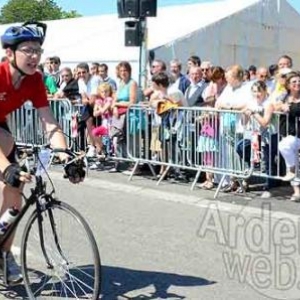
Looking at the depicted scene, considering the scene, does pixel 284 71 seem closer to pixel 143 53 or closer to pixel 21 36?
pixel 143 53

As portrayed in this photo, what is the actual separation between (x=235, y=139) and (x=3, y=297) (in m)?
4.93

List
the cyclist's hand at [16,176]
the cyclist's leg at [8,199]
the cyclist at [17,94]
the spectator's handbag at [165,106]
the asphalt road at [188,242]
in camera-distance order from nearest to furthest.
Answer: the cyclist's hand at [16,176] < the cyclist at [17,94] < the cyclist's leg at [8,199] < the asphalt road at [188,242] < the spectator's handbag at [165,106]

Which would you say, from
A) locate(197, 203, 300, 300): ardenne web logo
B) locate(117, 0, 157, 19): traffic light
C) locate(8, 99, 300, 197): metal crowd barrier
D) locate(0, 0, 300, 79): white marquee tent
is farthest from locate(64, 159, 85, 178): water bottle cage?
locate(0, 0, 300, 79): white marquee tent

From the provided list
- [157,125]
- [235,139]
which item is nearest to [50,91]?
[157,125]

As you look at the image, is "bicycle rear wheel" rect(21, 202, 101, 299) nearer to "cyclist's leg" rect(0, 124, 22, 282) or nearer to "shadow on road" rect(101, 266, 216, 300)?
"cyclist's leg" rect(0, 124, 22, 282)

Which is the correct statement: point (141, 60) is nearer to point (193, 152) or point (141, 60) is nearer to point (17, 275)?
point (193, 152)

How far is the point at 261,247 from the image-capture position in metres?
6.24

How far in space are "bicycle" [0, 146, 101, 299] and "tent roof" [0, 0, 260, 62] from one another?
13.4m

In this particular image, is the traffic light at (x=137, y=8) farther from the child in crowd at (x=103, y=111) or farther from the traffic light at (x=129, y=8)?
the child in crowd at (x=103, y=111)

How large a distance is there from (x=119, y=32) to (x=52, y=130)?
54.3 feet

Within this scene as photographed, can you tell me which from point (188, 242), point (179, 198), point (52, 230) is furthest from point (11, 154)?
point (179, 198)

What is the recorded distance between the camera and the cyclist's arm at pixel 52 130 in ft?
15.8

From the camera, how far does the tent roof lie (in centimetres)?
1892

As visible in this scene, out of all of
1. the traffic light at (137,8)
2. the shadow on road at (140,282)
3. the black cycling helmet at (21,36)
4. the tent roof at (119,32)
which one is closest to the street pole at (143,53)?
the traffic light at (137,8)
